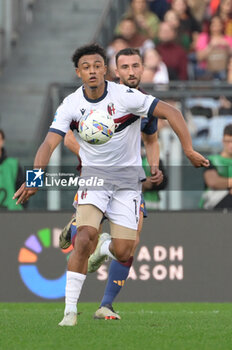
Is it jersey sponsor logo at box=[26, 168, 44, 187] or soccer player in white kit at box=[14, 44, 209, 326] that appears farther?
soccer player in white kit at box=[14, 44, 209, 326]

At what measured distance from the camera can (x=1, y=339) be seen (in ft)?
24.5

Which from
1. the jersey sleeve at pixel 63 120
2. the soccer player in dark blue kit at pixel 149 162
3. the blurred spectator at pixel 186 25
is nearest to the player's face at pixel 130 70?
the soccer player in dark blue kit at pixel 149 162

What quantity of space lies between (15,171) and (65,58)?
6.83 meters

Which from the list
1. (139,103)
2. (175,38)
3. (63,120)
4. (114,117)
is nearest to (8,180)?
(114,117)

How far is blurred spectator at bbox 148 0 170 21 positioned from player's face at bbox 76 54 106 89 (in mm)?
9565

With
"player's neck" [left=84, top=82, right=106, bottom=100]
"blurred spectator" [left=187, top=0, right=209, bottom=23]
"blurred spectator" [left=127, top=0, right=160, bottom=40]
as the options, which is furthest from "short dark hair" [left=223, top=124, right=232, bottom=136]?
"blurred spectator" [left=187, top=0, right=209, bottom=23]

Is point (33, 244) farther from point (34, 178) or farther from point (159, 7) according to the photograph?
point (159, 7)

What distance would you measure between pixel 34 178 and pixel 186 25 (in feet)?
32.4

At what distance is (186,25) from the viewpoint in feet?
57.6

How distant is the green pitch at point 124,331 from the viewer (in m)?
7.13

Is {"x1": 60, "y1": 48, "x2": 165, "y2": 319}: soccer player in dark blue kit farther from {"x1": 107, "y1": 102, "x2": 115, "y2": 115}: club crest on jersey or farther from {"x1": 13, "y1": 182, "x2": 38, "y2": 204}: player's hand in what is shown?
{"x1": 13, "y1": 182, "x2": 38, "y2": 204}: player's hand

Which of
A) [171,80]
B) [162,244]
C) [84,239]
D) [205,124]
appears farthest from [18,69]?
[84,239]

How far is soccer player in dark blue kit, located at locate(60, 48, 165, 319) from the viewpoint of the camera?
9.34 m

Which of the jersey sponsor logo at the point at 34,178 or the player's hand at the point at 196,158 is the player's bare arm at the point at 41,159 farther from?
the player's hand at the point at 196,158
